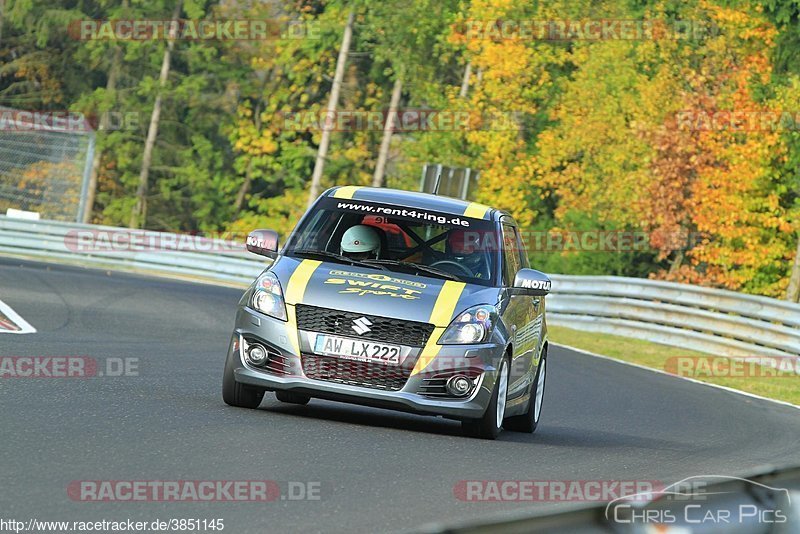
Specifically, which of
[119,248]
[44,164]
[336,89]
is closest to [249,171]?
[336,89]

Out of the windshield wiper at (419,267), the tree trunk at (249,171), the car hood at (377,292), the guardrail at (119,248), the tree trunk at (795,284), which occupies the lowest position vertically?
the tree trunk at (249,171)

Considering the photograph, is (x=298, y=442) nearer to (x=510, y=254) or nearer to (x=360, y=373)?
(x=360, y=373)

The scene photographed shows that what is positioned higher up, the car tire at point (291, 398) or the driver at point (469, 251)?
the driver at point (469, 251)

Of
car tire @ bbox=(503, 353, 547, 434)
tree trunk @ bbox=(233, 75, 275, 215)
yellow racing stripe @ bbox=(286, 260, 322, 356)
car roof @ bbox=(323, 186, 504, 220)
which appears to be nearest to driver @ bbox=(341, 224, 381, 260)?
car roof @ bbox=(323, 186, 504, 220)

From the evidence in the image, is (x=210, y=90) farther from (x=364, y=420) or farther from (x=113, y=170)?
(x=364, y=420)

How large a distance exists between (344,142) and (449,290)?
181ft

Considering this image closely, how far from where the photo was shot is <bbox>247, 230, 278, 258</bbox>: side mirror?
36.1ft

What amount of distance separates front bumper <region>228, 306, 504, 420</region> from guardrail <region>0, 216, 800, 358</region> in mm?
12963

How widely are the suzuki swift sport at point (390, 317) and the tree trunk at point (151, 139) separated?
53.4m

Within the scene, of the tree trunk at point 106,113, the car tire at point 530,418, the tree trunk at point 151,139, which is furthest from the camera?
the tree trunk at point 106,113

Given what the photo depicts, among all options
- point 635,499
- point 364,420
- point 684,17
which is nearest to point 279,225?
point 684,17

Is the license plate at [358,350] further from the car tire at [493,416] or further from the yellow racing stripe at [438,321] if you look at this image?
the car tire at [493,416]

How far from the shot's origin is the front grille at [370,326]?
33.2ft

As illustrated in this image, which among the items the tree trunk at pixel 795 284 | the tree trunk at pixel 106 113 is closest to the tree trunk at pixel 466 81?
the tree trunk at pixel 106 113
